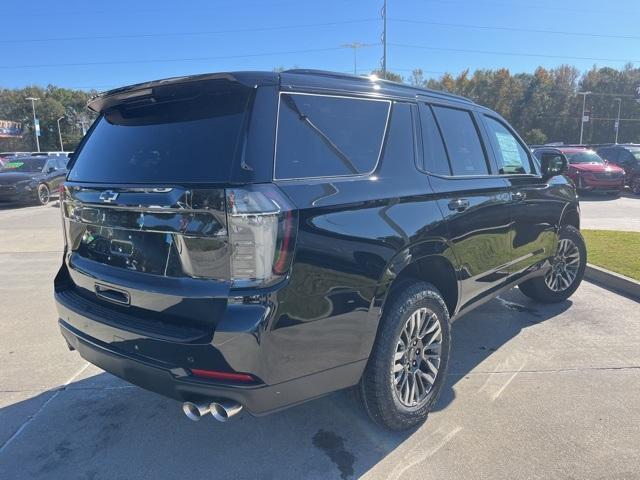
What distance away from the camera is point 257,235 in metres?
2.04

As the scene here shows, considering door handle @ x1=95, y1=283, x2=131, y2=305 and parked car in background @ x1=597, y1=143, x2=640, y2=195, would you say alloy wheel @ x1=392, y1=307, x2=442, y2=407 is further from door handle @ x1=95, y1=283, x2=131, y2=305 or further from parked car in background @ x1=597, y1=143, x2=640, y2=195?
parked car in background @ x1=597, y1=143, x2=640, y2=195

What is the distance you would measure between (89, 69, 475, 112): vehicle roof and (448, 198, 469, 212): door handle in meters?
0.73

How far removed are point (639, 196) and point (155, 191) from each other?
19.2 meters

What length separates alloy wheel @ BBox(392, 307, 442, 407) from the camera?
9.30 feet

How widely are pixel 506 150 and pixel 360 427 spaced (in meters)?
2.67

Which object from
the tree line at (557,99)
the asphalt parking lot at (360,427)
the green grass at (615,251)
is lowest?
the asphalt parking lot at (360,427)

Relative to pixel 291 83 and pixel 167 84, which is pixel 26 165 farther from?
pixel 291 83

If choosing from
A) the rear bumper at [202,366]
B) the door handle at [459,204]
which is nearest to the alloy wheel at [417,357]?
the rear bumper at [202,366]

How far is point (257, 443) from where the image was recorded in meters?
2.85

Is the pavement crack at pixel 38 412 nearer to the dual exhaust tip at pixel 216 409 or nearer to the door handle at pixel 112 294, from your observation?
the door handle at pixel 112 294

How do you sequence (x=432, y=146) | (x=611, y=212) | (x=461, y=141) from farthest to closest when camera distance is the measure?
(x=611, y=212), (x=461, y=141), (x=432, y=146)

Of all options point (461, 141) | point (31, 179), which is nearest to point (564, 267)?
point (461, 141)

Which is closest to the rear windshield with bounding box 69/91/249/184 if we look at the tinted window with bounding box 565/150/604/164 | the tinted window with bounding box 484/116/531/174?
the tinted window with bounding box 484/116/531/174

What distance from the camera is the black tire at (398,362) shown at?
2.62 metres
